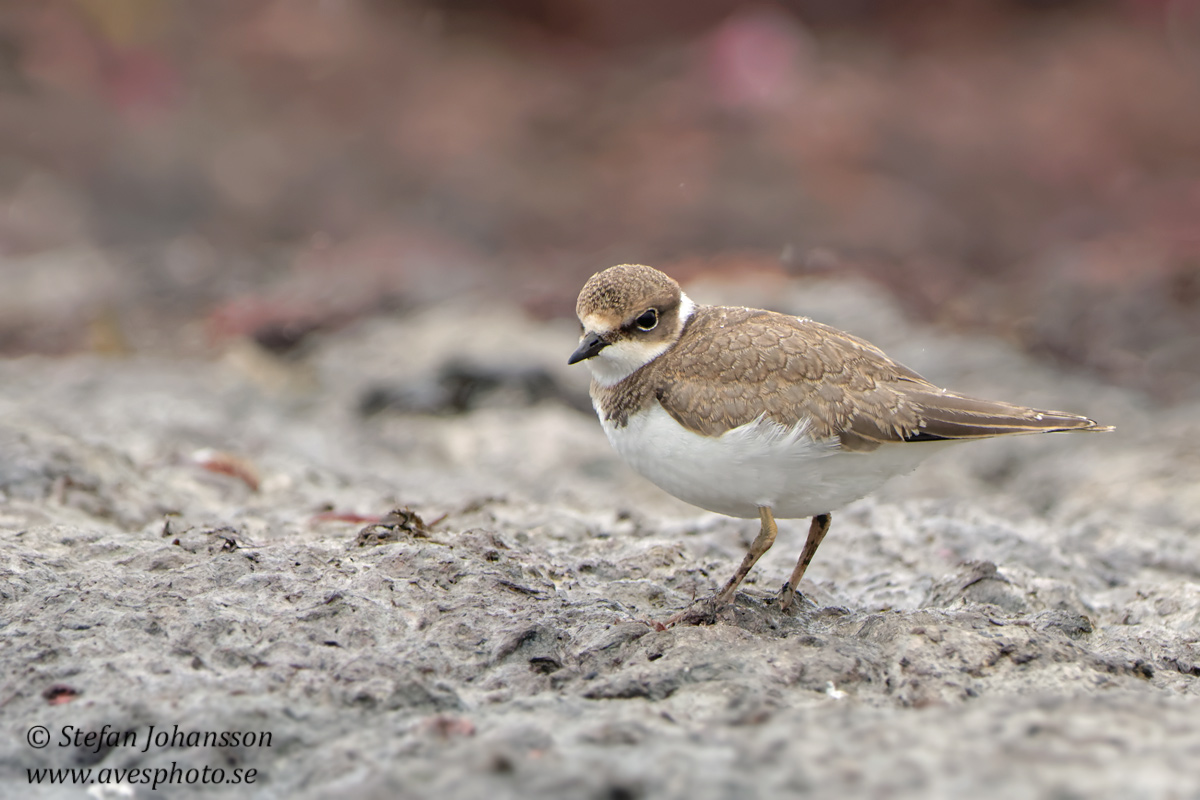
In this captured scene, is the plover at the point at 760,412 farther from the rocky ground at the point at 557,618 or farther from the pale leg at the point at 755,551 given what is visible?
the rocky ground at the point at 557,618

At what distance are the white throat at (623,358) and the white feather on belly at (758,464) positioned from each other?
28 cm

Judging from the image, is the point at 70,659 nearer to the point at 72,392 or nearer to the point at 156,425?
the point at 156,425

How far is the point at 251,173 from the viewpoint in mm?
14414

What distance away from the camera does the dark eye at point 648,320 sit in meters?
4.46

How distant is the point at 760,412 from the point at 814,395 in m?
0.23

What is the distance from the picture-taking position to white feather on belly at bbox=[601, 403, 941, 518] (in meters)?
4.04

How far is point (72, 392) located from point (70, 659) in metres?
5.42

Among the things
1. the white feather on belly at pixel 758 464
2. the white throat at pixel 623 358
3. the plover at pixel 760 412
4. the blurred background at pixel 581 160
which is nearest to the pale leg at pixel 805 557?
the plover at pixel 760 412

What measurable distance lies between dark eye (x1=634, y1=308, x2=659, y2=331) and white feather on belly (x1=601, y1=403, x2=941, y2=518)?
395mm

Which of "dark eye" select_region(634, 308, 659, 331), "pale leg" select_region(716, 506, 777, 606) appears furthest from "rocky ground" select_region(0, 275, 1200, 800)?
"dark eye" select_region(634, 308, 659, 331)

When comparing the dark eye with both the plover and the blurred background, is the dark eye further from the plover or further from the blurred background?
the blurred background

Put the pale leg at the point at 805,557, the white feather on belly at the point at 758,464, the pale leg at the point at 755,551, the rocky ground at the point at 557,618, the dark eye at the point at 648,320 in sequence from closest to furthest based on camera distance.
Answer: the rocky ground at the point at 557,618
the white feather on belly at the point at 758,464
the pale leg at the point at 755,551
the pale leg at the point at 805,557
the dark eye at the point at 648,320

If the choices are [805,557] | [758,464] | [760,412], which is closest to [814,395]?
[760,412]

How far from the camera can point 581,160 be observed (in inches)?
599
